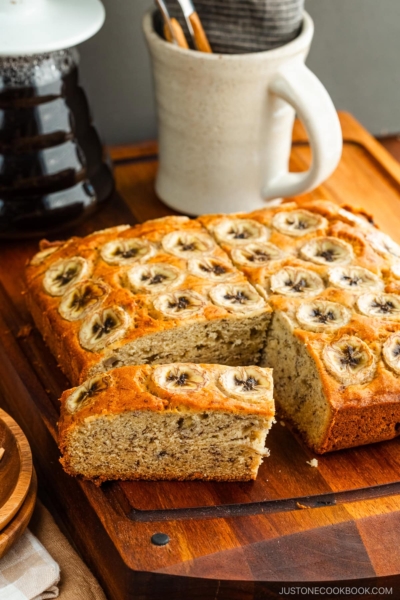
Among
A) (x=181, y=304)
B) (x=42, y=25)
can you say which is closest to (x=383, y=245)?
(x=181, y=304)

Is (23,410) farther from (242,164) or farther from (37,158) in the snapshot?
(242,164)

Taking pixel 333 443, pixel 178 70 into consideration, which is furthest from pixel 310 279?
pixel 178 70

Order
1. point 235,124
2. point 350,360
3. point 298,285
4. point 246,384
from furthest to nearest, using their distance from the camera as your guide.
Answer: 1. point 235,124
2. point 298,285
3. point 350,360
4. point 246,384

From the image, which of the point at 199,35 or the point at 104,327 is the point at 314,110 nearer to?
the point at 199,35

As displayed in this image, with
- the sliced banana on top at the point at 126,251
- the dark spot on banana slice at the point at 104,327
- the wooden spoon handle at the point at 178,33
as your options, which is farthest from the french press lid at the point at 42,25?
the dark spot on banana slice at the point at 104,327

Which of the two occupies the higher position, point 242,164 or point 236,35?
point 236,35

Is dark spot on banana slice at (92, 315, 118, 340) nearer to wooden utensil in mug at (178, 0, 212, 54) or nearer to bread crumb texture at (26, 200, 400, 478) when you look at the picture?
bread crumb texture at (26, 200, 400, 478)
